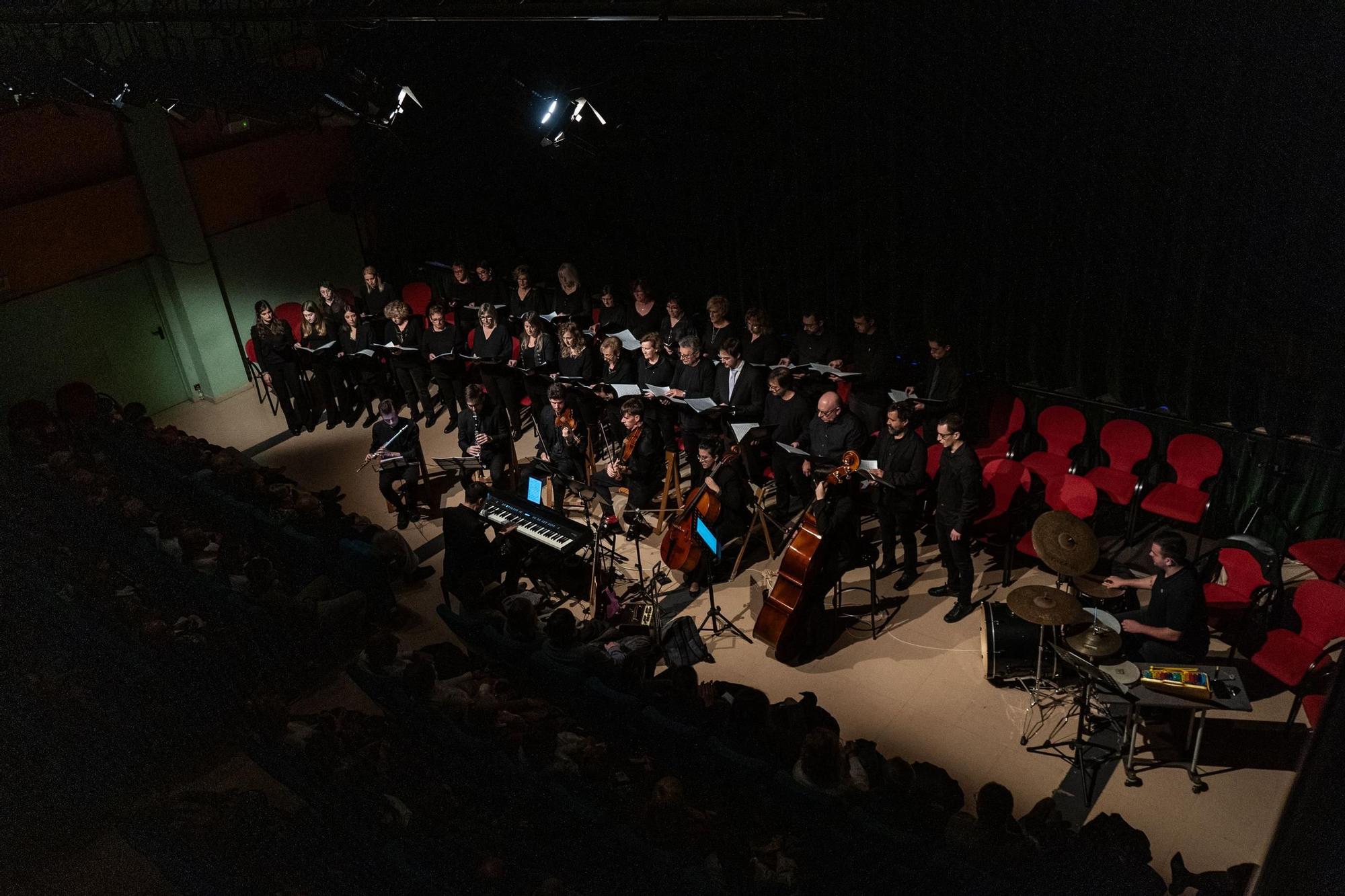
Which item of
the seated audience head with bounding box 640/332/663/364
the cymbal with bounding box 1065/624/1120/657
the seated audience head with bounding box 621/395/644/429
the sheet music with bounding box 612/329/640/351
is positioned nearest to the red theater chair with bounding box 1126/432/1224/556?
the cymbal with bounding box 1065/624/1120/657

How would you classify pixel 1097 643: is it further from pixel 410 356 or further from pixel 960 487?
pixel 410 356

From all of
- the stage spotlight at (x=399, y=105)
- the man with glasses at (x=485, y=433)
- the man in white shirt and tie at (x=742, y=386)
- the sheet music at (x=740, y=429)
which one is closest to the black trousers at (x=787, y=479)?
the sheet music at (x=740, y=429)

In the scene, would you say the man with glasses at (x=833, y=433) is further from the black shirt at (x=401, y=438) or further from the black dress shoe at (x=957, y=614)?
the black shirt at (x=401, y=438)

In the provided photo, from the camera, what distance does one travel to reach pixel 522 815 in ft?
17.3

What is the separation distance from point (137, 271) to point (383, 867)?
30.6 feet

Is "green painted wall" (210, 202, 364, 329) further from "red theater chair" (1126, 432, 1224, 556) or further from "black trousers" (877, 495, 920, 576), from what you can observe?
"red theater chair" (1126, 432, 1224, 556)

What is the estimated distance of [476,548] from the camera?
294 inches

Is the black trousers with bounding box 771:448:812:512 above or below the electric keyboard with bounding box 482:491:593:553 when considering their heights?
below

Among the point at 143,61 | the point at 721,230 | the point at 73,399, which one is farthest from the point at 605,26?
the point at 73,399

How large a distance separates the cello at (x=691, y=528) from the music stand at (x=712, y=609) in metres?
0.06

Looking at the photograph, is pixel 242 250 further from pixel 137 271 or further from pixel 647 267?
pixel 647 267

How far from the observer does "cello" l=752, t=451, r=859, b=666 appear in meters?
6.89

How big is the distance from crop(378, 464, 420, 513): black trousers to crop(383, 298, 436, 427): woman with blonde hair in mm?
1907

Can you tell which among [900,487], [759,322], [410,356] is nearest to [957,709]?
[900,487]
